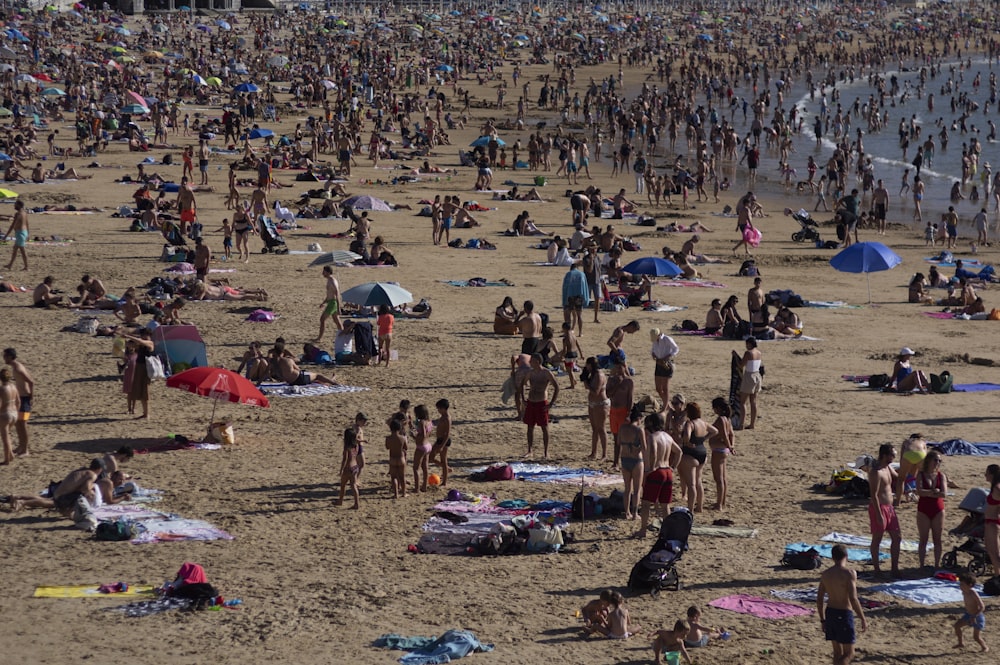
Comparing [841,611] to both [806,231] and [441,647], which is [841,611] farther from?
[806,231]

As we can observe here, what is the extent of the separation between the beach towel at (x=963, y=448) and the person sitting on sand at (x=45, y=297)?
44.5 feet

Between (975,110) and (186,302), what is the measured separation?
179 ft

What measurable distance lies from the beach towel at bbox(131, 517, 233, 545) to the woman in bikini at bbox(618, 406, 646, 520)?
3.74 metres

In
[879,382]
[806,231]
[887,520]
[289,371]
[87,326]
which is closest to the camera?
[887,520]

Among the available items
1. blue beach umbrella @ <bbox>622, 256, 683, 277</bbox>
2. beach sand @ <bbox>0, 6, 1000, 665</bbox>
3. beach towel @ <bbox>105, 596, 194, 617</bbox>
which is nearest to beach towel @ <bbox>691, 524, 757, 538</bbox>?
beach sand @ <bbox>0, 6, 1000, 665</bbox>

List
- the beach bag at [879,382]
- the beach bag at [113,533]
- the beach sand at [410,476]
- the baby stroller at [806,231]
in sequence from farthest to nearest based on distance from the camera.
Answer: the baby stroller at [806,231] → the beach bag at [879,382] → the beach bag at [113,533] → the beach sand at [410,476]

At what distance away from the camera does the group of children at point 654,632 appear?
9.61 m

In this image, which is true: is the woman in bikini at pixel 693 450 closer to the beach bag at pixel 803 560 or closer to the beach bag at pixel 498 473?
the beach bag at pixel 803 560

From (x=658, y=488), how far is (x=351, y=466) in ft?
9.78

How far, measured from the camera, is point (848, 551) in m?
12.0

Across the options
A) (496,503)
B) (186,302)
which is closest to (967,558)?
(496,503)

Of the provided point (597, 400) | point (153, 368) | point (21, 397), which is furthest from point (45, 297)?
point (597, 400)

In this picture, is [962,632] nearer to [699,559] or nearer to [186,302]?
[699,559]

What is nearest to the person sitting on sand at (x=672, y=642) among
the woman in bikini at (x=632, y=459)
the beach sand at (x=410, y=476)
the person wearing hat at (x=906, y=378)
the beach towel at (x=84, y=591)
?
the beach sand at (x=410, y=476)
